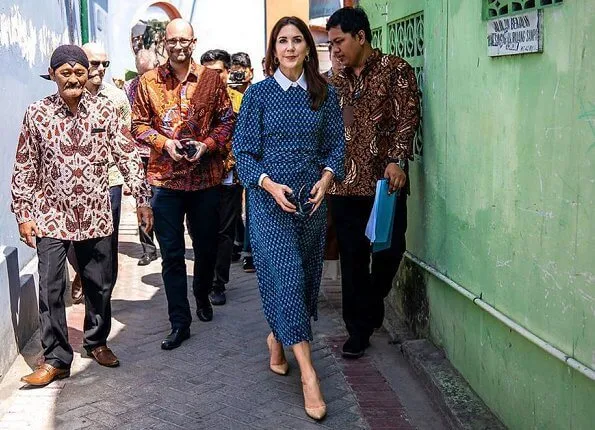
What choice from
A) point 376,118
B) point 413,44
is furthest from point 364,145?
point 413,44

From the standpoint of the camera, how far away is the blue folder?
17.3ft

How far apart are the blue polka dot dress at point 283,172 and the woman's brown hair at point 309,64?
0.05 m

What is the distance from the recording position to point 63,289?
5.27 metres

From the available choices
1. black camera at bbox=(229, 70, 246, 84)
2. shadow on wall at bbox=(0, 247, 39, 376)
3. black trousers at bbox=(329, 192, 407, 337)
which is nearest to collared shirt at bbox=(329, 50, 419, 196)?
black trousers at bbox=(329, 192, 407, 337)

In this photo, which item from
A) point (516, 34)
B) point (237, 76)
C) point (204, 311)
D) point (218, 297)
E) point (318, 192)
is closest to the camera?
point (516, 34)

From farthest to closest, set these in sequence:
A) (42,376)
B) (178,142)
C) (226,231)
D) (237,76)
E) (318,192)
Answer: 1. (237,76)
2. (226,231)
3. (178,142)
4. (42,376)
5. (318,192)

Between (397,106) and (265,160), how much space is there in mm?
1054

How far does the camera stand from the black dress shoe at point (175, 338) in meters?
5.94

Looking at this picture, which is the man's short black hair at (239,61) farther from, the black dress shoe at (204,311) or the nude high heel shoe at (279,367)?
the nude high heel shoe at (279,367)

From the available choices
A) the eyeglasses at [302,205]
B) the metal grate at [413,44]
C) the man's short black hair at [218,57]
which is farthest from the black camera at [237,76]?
the eyeglasses at [302,205]

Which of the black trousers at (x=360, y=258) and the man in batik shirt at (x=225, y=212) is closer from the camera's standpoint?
the black trousers at (x=360, y=258)

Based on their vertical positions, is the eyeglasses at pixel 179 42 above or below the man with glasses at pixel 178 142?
above

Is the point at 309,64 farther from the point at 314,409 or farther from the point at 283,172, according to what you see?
the point at 314,409

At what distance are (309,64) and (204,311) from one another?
7.98 ft
